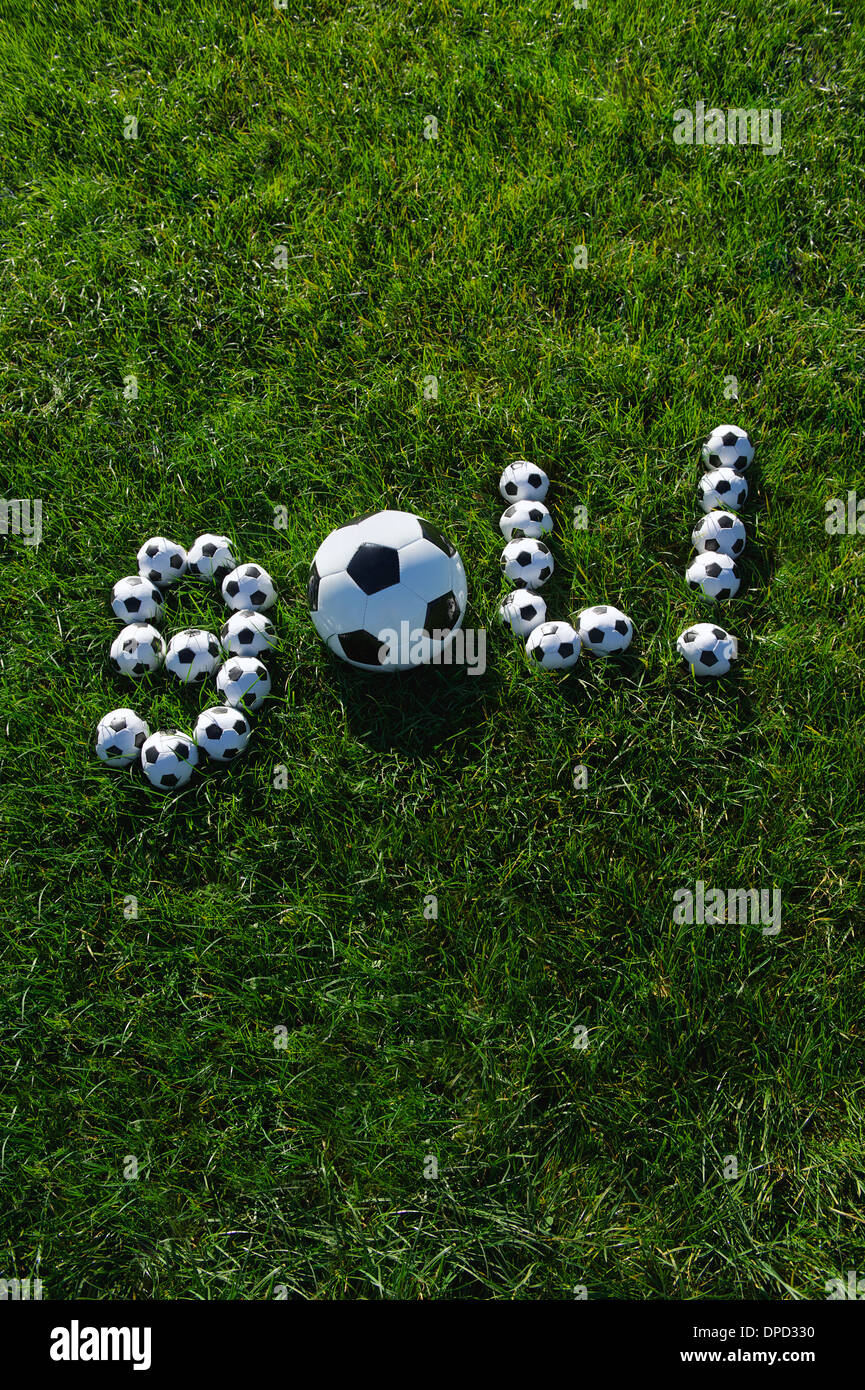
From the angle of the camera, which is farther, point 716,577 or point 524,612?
point 716,577

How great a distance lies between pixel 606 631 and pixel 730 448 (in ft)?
4.55

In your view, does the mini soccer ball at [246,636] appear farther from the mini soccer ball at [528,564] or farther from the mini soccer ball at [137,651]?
the mini soccer ball at [528,564]

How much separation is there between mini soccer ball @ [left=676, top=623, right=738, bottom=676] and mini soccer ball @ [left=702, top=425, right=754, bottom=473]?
1.08 metres

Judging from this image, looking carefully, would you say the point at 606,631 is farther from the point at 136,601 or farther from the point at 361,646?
the point at 136,601

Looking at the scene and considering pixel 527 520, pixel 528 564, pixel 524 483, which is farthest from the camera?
pixel 524 483

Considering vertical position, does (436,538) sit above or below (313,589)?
above

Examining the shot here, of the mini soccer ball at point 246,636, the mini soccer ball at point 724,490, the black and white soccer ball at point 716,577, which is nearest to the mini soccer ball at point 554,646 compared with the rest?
the black and white soccer ball at point 716,577

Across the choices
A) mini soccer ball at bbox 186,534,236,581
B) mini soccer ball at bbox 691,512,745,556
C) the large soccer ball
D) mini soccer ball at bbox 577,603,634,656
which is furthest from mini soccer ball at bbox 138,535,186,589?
mini soccer ball at bbox 691,512,745,556

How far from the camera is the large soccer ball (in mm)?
4359

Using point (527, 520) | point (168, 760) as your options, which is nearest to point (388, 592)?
point (527, 520)

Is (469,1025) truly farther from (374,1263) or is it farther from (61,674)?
(61,674)

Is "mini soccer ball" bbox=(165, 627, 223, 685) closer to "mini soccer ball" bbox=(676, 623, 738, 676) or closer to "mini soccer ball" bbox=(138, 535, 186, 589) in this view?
"mini soccer ball" bbox=(138, 535, 186, 589)

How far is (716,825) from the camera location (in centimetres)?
432

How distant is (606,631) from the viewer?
15.1 feet
